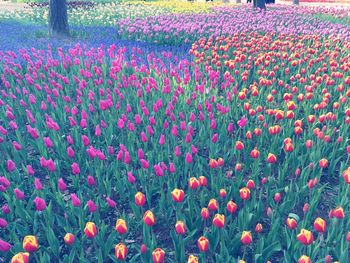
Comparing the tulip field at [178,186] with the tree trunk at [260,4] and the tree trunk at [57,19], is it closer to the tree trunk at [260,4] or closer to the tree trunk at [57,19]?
the tree trunk at [57,19]

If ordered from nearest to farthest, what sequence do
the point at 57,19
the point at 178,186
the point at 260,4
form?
the point at 178,186, the point at 57,19, the point at 260,4

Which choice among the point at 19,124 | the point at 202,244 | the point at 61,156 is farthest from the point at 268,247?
the point at 19,124

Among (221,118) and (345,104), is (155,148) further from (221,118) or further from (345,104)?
(345,104)

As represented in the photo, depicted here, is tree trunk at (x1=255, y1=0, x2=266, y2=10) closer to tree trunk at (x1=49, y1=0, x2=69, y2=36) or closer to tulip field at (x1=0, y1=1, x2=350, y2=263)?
tree trunk at (x1=49, y1=0, x2=69, y2=36)

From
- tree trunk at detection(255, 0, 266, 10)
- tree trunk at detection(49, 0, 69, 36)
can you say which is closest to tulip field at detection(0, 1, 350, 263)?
tree trunk at detection(49, 0, 69, 36)

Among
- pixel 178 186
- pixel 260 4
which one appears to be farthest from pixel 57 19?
pixel 260 4

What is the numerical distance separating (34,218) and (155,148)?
56.6 inches

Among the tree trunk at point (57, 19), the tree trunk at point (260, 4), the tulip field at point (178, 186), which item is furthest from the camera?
the tree trunk at point (260, 4)

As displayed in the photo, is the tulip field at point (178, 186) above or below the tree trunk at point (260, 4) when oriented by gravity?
below

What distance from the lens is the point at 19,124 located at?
5.11m

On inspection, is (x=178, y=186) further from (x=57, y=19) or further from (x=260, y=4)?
(x=260, y=4)

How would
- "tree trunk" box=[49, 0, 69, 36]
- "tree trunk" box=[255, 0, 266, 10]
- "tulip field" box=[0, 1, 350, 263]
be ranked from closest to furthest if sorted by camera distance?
"tulip field" box=[0, 1, 350, 263], "tree trunk" box=[49, 0, 69, 36], "tree trunk" box=[255, 0, 266, 10]

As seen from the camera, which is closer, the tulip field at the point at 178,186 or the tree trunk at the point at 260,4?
the tulip field at the point at 178,186

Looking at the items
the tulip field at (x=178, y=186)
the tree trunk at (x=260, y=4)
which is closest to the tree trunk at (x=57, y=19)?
the tulip field at (x=178, y=186)
